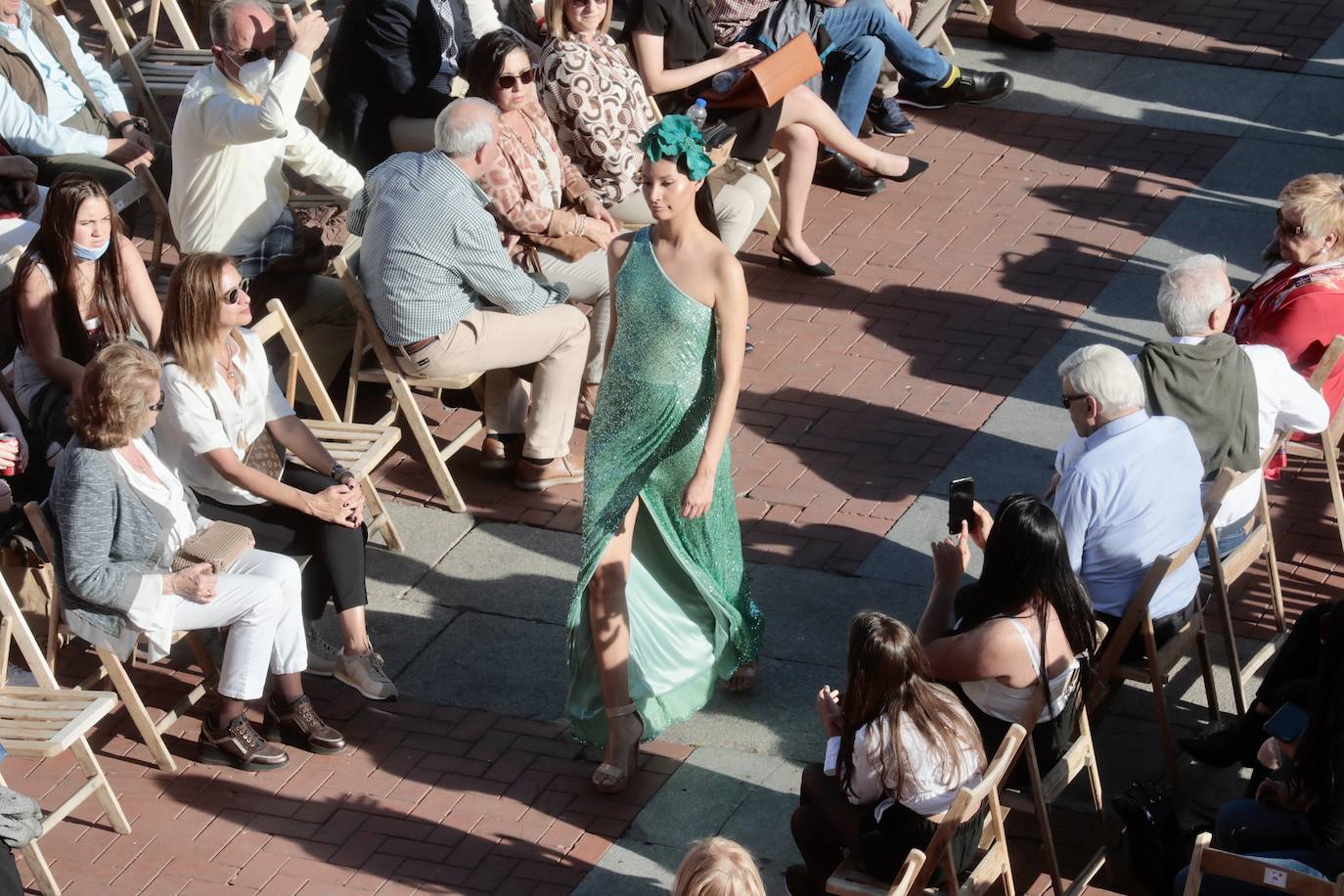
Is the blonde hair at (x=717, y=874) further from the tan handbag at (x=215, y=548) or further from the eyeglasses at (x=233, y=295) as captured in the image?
the eyeglasses at (x=233, y=295)

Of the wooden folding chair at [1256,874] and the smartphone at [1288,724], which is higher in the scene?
the wooden folding chair at [1256,874]

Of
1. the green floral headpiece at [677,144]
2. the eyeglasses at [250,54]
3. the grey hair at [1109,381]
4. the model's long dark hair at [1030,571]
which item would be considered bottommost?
the model's long dark hair at [1030,571]

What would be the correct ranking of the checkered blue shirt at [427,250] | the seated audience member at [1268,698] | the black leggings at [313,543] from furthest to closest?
the checkered blue shirt at [427,250] → the black leggings at [313,543] → the seated audience member at [1268,698]

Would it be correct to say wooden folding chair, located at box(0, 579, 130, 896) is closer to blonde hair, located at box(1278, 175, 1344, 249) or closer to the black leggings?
the black leggings

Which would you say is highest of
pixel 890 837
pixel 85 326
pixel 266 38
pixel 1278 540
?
pixel 266 38

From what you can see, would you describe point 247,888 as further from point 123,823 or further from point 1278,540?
point 1278,540

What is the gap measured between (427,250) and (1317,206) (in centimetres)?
307

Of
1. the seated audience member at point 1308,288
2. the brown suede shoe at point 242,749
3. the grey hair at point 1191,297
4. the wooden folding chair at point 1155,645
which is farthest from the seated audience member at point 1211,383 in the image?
the brown suede shoe at point 242,749

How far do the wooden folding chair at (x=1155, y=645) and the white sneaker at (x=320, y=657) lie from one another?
2442 millimetres

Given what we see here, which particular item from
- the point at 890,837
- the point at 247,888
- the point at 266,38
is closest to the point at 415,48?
the point at 266,38

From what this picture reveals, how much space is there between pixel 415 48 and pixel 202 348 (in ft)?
8.17

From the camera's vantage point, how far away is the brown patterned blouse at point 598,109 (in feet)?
23.8

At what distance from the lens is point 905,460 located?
678 cm

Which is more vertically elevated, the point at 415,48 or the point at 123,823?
the point at 415,48
